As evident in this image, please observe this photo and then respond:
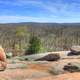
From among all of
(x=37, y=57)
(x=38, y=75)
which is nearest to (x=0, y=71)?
(x=38, y=75)

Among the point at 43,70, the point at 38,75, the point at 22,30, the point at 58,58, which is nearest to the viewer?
the point at 38,75

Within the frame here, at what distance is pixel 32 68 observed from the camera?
22828 mm

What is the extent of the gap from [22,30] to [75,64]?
56.6 m

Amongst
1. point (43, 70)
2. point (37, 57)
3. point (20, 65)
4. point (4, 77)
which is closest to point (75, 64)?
point (43, 70)

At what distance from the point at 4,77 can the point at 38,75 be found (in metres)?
2.40

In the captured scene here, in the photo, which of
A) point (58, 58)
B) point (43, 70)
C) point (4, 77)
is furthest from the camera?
point (58, 58)

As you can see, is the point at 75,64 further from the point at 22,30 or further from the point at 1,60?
the point at 22,30

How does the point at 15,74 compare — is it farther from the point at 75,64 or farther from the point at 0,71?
the point at 75,64

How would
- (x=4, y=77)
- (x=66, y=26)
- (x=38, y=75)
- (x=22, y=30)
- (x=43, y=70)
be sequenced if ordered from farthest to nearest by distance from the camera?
1. (x=66, y=26)
2. (x=22, y=30)
3. (x=43, y=70)
4. (x=38, y=75)
5. (x=4, y=77)

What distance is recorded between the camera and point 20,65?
23.5m

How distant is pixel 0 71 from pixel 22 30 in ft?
188

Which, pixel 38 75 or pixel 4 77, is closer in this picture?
pixel 4 77

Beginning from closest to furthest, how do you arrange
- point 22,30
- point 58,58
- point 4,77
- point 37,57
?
1. point 4,77
2. point 58,58
3. point 37,57
4. point 22,30

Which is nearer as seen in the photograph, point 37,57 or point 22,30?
point 37,57
